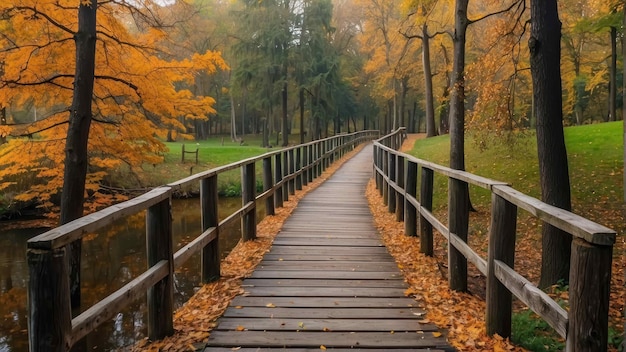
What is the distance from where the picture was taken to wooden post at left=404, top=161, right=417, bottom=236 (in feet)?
24.8

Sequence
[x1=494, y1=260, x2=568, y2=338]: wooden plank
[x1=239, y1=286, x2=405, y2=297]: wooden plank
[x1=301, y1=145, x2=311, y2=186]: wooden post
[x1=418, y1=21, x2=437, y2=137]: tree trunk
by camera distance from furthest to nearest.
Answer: [x1=418, y1=21, x2=437, y2=137]: tree trunk → [x1=301, y1=145, x2=311, y2=186]: wooden post → [x1=239, y1=286, x2=405, y2=297]: wooden plank → [x1=494, y1=260, x2=568, y2=338]: wooden plank

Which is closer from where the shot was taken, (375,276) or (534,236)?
(375,276)

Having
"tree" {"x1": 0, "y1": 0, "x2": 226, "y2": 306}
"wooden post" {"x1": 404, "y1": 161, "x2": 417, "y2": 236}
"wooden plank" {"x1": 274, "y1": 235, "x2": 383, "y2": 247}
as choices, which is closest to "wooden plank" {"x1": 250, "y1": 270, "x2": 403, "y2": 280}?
"wooden plank" {"x1": 274, "y1": 235, "x2": 383, "y2": 247}

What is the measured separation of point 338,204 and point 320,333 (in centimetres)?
769

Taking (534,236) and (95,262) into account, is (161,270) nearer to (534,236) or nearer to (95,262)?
(534,236)

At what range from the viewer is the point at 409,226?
25.7 feet

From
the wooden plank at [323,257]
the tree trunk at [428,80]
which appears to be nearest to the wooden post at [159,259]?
the wooden plank at [323,257]

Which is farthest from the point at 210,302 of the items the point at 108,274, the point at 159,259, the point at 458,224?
the point at 108,274

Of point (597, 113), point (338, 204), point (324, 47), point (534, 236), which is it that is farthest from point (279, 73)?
point (597, 113)

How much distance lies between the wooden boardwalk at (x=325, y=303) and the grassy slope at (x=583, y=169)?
5.30 m

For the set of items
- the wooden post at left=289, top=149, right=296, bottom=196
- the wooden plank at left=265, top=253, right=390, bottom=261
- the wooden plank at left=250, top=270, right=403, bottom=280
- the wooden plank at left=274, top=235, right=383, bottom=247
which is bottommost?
the wooden plank at left=274, top=235, right=383, bottom=247

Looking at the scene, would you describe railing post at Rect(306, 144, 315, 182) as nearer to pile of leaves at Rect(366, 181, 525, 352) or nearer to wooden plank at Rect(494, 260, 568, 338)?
pile of leaves at Rect(366, 181, 525, 352)

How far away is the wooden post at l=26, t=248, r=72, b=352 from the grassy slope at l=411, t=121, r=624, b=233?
9.57 meters

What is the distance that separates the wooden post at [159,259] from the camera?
158 inches
